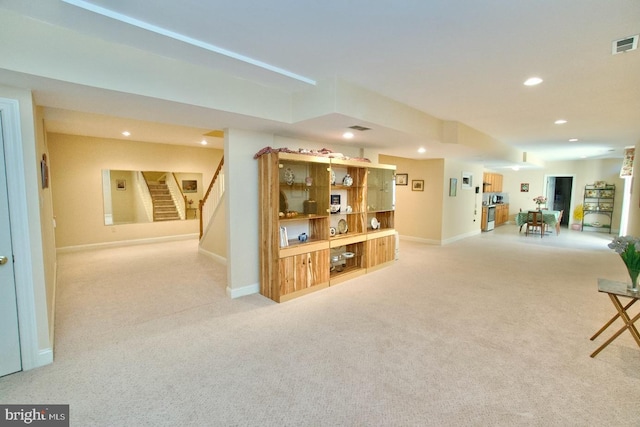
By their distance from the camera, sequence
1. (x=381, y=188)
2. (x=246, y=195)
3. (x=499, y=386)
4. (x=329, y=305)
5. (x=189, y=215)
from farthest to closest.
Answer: (x=189, y=215), (x=381, y=188), (x=246, y=195), (x=329, y=305), (x=499, y=386)

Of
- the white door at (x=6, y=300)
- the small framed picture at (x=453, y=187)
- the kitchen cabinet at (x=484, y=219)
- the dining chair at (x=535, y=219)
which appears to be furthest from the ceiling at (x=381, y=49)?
the kitchen cabinet at (x=484, y=219)

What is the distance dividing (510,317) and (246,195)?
11.9 feet

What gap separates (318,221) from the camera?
15.0ft

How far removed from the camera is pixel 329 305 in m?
3.76

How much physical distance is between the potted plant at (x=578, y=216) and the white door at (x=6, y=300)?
14428mm

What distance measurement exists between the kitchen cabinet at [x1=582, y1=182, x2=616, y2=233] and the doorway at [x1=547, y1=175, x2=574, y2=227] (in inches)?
37.8

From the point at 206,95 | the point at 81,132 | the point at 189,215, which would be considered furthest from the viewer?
the point at 189,215

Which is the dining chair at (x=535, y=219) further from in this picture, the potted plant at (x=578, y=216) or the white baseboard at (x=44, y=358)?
the white baseboard at (x=44, y=358)

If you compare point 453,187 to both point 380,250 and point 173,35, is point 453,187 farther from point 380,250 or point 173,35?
point 173,35

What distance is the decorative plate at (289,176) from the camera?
4062mm

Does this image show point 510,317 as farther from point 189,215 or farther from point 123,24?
point 189,215

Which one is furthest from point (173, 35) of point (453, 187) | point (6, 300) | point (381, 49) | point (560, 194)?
point (560, 194)

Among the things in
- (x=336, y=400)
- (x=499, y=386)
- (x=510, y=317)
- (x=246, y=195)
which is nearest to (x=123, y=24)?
(x=246, y=195)

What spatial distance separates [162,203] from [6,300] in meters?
5.84
